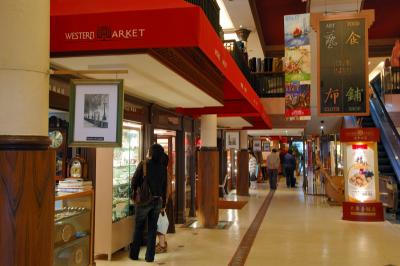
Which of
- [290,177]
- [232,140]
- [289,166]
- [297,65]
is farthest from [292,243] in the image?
[290,177]

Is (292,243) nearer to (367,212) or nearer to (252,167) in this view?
(367,212)

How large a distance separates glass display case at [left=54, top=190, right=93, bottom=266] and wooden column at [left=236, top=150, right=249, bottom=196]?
33.2 ft

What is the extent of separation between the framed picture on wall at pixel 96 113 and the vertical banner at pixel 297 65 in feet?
25.8

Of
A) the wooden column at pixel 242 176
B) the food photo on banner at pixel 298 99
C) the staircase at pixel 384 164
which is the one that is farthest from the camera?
the wooden column at pixel 242 176

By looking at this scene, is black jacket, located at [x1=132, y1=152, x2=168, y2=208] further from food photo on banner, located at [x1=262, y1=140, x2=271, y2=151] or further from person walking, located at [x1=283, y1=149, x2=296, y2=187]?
food photo on banner, located at [x1=262, y1=140, x2=271, y2=151]

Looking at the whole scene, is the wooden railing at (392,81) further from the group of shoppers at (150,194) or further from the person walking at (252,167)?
the group of shoppers at (150,194)

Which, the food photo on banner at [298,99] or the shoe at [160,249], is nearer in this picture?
the shoe at [160,249]

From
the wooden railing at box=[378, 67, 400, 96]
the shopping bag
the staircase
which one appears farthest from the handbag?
the wooden railing at box=[378, 67, 400, 96]

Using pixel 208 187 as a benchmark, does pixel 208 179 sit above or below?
above

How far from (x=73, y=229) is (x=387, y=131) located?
9408 millimetres

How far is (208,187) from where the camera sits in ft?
27.3

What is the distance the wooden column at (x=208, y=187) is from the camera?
27.1 ft

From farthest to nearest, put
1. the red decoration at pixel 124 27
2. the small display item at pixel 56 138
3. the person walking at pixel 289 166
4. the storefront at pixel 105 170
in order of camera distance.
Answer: the person walking at pixel 289 166 < the small display item at pixel 56 138 < the storefront at pixel 105 170 < the red decoration at pixel 124 27

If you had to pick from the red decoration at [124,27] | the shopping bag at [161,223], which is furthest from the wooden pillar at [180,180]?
the red decoration at [124,27]
